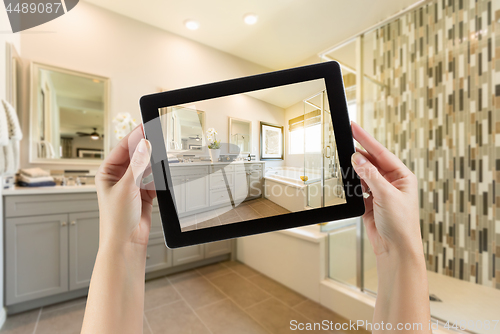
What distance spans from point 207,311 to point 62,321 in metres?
0.97

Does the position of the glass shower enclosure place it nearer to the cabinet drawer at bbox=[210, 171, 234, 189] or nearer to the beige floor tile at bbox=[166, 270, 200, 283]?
the cabinet drawer at bbox=[210, 171, 234, 189]

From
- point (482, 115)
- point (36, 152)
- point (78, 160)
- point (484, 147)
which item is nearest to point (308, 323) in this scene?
point (484, 147)

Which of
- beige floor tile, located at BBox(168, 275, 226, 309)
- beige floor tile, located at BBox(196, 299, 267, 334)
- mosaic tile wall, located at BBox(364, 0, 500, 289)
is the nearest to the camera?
mosaic tile wall, located at BBox(364, 0, 500, 289)

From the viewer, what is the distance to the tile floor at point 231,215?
0.50 m

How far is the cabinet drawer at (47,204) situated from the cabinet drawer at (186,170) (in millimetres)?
1713

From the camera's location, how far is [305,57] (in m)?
2.93

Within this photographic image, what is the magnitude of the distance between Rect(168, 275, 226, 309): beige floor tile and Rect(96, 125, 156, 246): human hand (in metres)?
1.51

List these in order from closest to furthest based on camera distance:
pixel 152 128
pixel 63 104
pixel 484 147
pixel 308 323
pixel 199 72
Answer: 1. pixel 152 128
2. pixel 484 147
3. pixel 308 323
4. pixel 63 104
5. pixel 199 72

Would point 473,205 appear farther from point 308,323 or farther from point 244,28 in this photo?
point 244,28

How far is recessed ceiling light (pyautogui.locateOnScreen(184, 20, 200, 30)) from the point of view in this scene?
236 centimetres

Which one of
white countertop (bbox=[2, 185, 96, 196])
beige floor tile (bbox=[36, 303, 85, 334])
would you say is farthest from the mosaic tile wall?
beige floor tile (bbox=[36, 303, 85, 334])

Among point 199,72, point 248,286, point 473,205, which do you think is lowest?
point 248,286

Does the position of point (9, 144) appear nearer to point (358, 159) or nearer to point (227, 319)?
point (227, 319)

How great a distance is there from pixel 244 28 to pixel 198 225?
254cm
